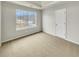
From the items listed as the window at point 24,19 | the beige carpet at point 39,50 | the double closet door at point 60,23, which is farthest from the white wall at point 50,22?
the beige carpet at point 39,50

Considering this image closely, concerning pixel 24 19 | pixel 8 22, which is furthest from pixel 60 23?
pixel 8 22

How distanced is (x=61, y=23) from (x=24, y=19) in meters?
2.86

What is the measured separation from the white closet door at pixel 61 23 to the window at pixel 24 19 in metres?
2.43

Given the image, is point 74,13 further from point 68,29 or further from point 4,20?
point 4,20

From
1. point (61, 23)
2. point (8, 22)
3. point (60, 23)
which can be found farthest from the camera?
point (60, 23)

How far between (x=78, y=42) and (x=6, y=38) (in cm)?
391

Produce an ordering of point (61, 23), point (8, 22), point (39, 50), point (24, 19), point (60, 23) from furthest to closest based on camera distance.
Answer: point (24, 19)
point (60, 23)
point (61, 23)
point (8, 22)
point (39, 50)

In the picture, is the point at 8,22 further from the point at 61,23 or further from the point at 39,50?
the point at 61,23

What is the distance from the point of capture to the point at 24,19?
252 inches

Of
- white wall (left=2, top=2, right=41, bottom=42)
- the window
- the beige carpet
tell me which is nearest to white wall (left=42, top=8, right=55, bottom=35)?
the window

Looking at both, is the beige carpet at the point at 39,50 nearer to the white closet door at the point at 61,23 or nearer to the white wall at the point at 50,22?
the white closet door at the point at 61,23

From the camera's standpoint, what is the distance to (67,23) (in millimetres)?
4824

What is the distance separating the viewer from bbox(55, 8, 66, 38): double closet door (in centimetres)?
511

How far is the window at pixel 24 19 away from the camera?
5646mm
